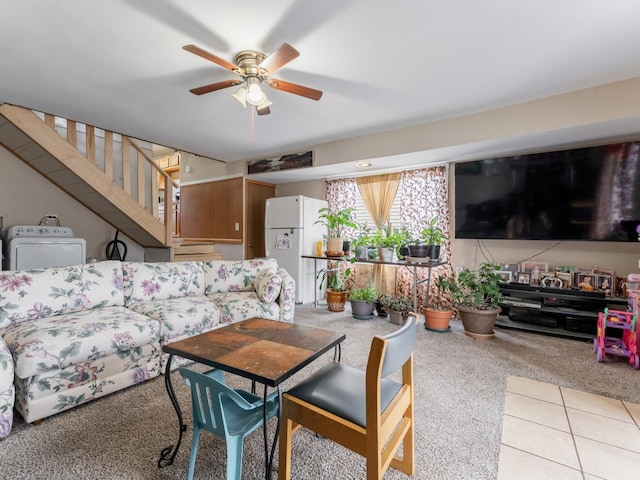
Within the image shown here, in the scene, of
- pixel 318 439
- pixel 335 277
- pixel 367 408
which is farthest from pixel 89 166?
pixel 367 408

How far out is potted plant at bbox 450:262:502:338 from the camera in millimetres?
3318

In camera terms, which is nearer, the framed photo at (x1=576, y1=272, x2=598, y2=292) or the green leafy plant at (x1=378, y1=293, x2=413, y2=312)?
the framed photo at (x1=576, y1=272, x2=598, y2=292)

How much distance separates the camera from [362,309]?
13.5 feet

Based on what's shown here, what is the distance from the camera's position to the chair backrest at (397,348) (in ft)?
3.43

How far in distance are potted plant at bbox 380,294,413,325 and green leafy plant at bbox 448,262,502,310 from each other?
0.62m

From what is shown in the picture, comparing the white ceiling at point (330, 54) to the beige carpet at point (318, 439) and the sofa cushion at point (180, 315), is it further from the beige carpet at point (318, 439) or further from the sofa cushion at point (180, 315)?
the beige carpet at point (318, 439)

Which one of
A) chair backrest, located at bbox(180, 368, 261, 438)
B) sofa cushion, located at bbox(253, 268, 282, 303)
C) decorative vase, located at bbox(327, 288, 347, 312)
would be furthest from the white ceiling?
decorative vase, located at bbox(327, 288, 347, 312)

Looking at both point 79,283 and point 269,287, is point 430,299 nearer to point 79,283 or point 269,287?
point 269,287

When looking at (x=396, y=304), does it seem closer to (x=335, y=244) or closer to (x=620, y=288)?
(x=335, y=244)

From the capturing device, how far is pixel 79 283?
2.41m

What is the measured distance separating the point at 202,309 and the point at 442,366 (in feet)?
7.01

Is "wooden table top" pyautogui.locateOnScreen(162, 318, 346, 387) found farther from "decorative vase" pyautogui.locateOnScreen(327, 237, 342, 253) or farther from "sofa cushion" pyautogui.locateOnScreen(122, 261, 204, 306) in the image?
"decorative vase" pyautogui.locateOnScreen(327, 237, 342, 253)

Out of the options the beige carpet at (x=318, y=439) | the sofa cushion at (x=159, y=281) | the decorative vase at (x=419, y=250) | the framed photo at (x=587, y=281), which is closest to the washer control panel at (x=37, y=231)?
the sofa cushion at (x=159, y=281)

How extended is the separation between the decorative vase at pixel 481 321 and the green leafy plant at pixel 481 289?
0.28 ft
